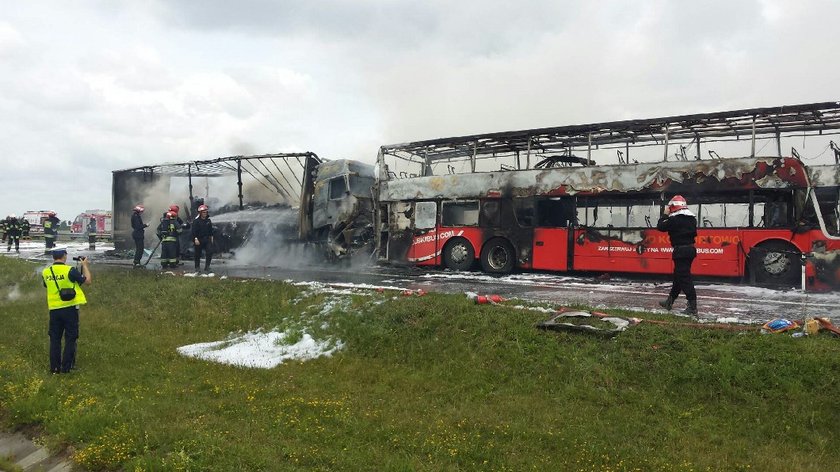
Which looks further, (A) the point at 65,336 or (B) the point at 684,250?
(B) the point at 684,250

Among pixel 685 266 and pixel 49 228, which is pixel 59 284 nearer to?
pixel 685 266

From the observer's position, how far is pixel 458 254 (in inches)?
631

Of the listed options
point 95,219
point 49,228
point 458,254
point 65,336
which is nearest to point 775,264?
point 458,254

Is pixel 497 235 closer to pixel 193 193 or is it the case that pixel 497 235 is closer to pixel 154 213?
pixel 193 193

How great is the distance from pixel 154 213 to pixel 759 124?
22.0 m

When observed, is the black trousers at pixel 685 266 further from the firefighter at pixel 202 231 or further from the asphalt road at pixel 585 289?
the firefighter at pixel 202 231

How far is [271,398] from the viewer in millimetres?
5836

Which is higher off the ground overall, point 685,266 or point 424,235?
point 424,235

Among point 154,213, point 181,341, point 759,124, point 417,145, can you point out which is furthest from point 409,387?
point 154,213

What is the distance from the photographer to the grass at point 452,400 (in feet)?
14.2

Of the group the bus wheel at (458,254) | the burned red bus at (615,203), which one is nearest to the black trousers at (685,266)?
the burned red bus at (615,203)

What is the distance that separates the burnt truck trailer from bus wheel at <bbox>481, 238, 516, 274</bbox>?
4.37 metres

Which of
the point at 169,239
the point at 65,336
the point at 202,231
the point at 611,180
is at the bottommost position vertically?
the point at 65,336

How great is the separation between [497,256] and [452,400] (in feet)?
33.0
